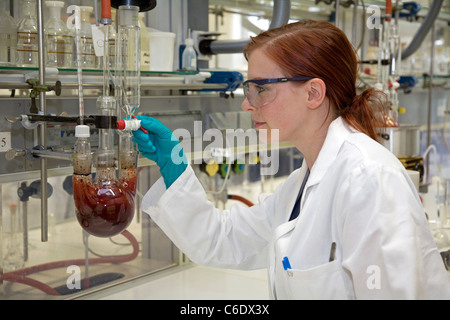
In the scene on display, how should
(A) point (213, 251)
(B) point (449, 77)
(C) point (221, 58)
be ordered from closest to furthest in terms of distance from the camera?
1. (A) point (213, 251)
2. (C) point (221, 58)
3. (B) point (449, 77)

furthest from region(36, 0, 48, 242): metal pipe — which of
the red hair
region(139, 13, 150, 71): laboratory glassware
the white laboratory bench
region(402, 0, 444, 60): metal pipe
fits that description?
region(402, 0, 444, 60): metal pipe

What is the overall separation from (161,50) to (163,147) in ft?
2.27

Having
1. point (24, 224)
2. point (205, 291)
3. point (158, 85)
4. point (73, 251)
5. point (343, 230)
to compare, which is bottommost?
point (205, 291)

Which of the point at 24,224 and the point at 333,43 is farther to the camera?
the point at 24,224

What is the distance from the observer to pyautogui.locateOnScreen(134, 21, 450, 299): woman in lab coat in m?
1.11

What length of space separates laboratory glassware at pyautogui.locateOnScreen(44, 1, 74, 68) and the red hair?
625 mm

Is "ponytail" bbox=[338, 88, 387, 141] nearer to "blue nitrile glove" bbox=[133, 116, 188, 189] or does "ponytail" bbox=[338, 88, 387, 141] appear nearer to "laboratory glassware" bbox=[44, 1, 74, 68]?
"blue nitrile glove" bbox=[133, 116, 188, 189]

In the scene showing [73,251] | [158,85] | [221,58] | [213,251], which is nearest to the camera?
[213,251]

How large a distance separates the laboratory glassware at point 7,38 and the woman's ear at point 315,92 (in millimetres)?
861

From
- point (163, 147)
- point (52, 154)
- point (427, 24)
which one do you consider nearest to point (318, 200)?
point (163, 147)
